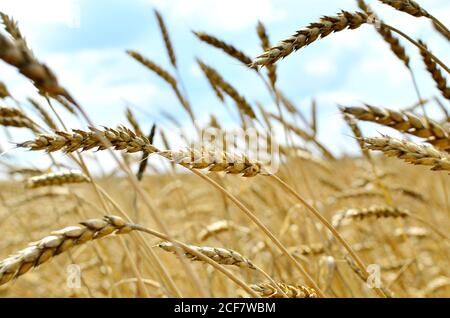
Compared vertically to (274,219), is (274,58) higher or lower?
lower

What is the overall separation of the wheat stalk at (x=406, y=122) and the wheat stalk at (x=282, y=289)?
0.47 meters

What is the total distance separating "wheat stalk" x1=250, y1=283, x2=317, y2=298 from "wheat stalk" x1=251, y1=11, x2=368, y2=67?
1.48 feet

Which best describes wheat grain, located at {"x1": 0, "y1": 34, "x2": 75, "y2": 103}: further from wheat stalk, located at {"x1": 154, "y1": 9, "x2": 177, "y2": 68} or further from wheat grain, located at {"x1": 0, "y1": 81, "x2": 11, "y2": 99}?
wheat stalk, located at {"x1": 154, "y1": 9, "x2": 177, "y2": 68}

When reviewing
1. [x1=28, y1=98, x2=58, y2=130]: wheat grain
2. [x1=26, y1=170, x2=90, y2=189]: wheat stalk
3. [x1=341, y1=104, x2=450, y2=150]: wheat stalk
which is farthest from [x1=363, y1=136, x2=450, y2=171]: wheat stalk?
[x1=28, y1=98, x2=58, y2=130]: wheat grain

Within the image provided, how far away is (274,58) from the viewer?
111cm

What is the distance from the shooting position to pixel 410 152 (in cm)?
90

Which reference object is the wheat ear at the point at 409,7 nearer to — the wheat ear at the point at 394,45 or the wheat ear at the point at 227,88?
the wheat ear at the point at 394,45

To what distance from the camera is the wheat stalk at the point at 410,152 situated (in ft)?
2.94

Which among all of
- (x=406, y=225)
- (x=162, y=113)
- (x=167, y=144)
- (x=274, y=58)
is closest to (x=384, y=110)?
(x=274, y=58)

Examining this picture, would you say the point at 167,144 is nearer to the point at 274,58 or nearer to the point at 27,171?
the point at 27,171

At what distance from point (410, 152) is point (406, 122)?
202mm

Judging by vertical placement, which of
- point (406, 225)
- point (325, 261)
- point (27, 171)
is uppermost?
point (406, 225)
